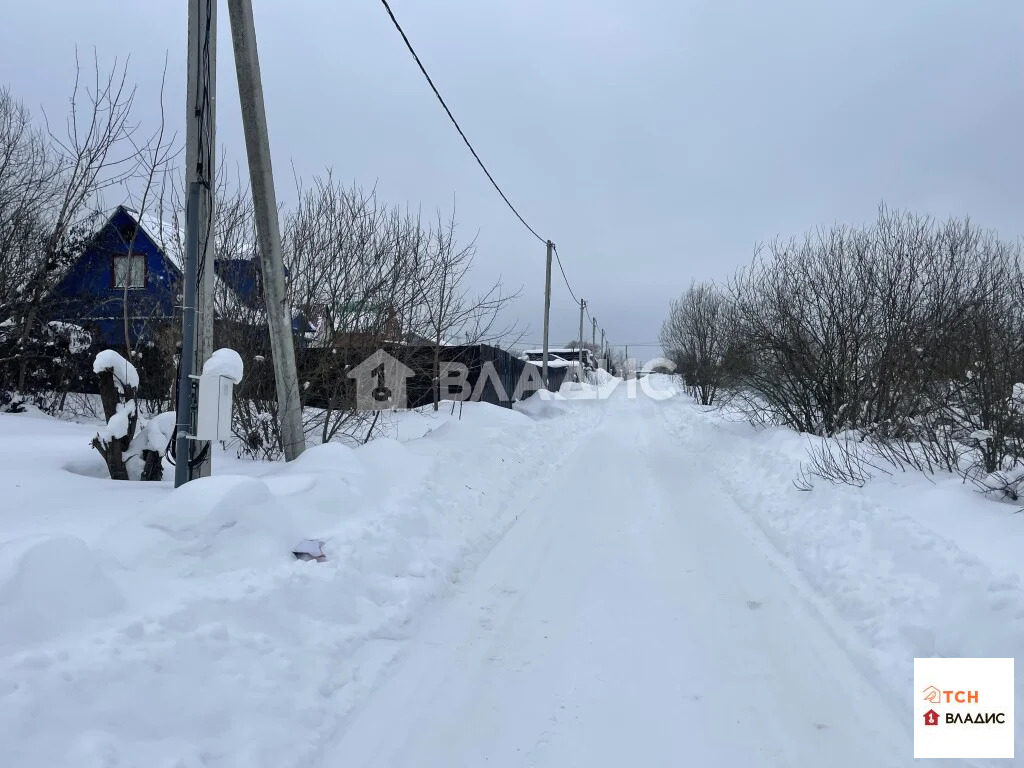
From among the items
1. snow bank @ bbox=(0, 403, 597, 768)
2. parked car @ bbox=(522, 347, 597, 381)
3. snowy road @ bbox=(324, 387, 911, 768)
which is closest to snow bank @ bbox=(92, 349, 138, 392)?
snow bank @ bbox=(0, 403, 597, 768)

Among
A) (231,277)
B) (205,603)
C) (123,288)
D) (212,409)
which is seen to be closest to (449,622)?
(205,603)

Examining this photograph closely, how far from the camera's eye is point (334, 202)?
10000 mm

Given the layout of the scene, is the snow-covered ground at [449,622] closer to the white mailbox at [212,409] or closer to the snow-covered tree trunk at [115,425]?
the snow-covered tree trunk at [115,425]

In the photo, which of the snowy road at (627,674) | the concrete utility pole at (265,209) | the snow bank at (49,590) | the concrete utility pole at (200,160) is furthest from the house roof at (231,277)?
the snow bank at (49,590)

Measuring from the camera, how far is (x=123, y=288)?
32.5 feet

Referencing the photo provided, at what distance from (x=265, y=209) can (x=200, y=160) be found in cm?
93

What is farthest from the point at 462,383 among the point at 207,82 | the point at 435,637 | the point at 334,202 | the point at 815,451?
the point at 435,637

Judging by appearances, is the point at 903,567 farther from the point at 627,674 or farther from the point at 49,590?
the point at 49,590

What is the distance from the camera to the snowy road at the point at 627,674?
2820 millimetres

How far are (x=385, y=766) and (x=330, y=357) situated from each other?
7.01m

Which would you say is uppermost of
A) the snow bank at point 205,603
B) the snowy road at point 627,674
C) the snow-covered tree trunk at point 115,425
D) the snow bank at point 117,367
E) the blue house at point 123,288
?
the blue house at point 123,288

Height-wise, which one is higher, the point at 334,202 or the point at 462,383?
the point at 334,202

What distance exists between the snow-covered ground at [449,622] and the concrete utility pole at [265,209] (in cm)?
63

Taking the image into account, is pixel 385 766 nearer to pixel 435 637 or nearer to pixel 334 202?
pixel 435 637
